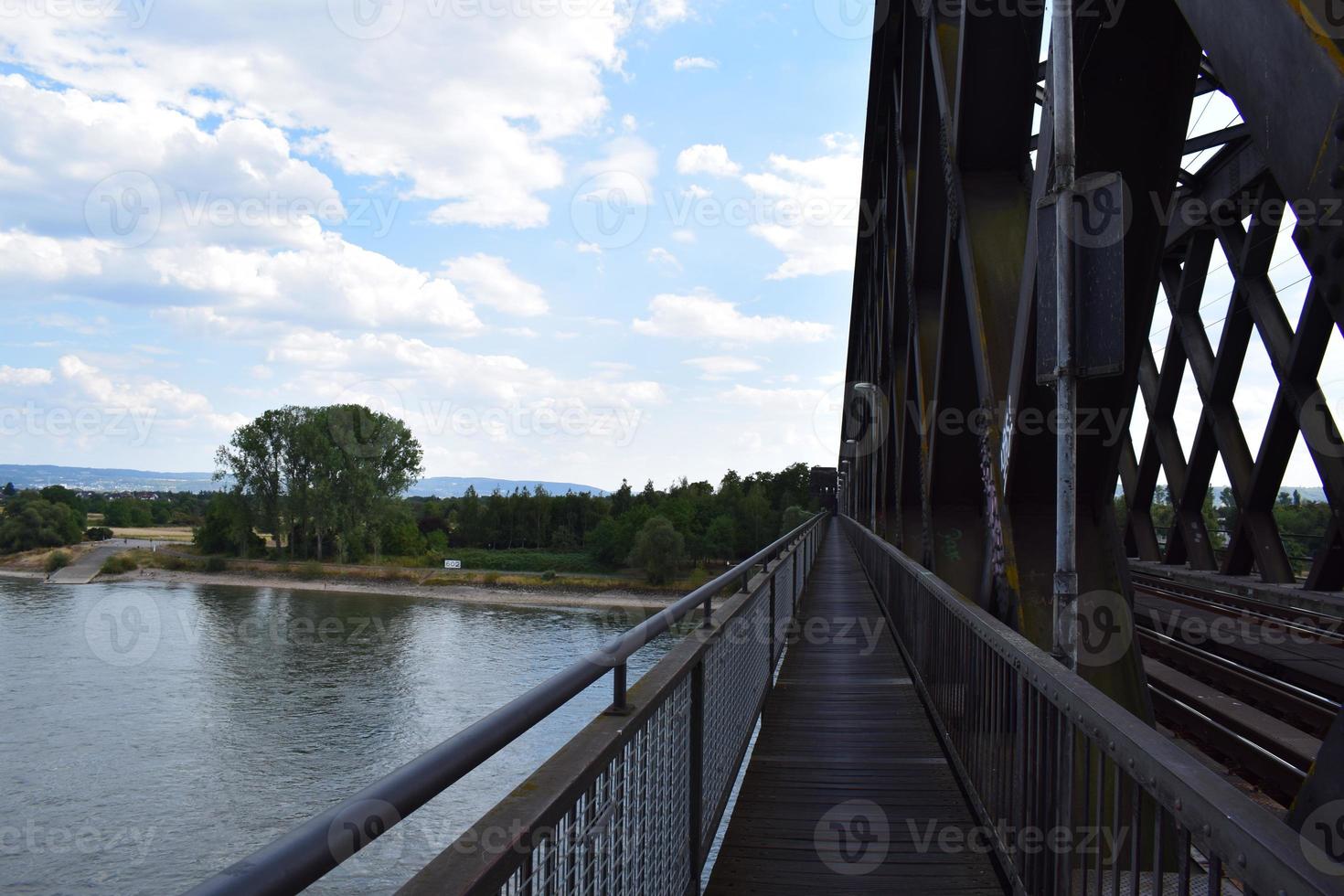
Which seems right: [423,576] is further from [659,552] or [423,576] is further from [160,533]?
[160,533]

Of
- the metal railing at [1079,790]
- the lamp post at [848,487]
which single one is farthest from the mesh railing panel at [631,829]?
the lamp post at [848,487]

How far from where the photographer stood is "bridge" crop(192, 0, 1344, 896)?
1686 millimetres

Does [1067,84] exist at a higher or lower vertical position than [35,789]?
higher

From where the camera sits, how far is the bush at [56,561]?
103312 millimetres

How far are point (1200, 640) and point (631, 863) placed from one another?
1256 centimetres

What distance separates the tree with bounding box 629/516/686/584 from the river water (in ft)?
57.2

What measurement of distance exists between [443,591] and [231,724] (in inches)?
1913

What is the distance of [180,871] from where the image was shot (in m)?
31.5

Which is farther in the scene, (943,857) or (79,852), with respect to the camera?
(79,852)

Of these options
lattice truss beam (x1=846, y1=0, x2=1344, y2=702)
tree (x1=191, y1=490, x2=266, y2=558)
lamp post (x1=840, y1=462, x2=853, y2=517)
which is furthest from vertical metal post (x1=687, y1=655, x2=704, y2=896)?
tree (x1=191, y1=490, x2=266, y2=558)

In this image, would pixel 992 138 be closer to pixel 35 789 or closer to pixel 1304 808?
pixel 1304 808

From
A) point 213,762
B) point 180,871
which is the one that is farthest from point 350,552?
point 180,871

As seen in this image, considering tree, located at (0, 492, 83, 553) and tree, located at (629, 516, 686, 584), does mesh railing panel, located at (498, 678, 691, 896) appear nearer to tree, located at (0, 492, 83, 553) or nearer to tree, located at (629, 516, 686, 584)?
tree, located at (629, 516, 686, 584)

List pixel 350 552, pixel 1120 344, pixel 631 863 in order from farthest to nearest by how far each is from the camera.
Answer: pixel 350 552, pixel 1120 344, pixel 631 863
